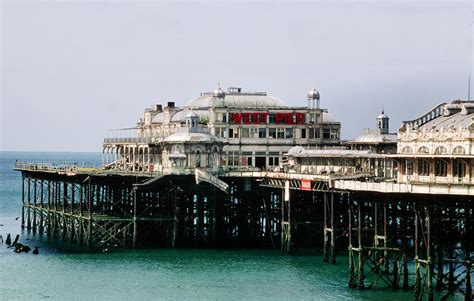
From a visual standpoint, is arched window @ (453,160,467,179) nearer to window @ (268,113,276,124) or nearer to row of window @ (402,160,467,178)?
row of window @ (402,160,467,178)

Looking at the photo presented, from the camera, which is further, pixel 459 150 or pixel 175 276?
pixel 175 276

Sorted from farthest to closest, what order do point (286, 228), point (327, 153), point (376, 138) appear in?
point (376, 138) < point (327, 153) < point (286, 228)

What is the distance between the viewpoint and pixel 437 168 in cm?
8506

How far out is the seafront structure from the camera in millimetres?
82688

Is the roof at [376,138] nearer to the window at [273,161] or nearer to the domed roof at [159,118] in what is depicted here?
the window at [273,161]

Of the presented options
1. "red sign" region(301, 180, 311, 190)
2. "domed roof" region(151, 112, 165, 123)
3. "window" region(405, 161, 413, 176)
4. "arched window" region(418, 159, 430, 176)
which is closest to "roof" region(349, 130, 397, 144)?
"red sign" region(301, 180, 311, 190)

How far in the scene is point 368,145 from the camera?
4879 inches

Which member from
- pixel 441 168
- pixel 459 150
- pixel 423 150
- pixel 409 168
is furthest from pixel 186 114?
pixel 459 150

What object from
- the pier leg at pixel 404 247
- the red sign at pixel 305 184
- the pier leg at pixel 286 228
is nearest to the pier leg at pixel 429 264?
the pier leg at pixel 404 247

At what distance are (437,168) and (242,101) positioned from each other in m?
51.3

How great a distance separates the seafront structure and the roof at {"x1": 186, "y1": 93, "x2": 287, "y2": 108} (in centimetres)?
21

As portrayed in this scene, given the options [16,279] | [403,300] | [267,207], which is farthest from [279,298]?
[267,207]

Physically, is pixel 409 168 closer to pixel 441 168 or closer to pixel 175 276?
pixel 441 168

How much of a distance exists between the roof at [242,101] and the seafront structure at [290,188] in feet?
0.68
